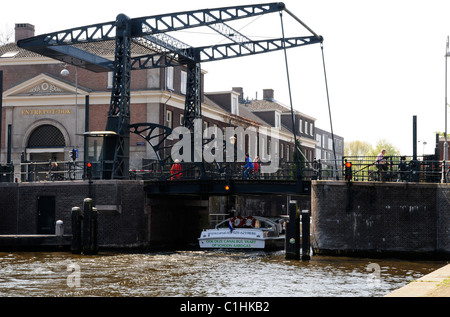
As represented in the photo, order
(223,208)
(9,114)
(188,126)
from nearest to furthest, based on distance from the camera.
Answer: (188,126)
(223,208)
(9,114)

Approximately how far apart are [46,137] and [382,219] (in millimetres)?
26741

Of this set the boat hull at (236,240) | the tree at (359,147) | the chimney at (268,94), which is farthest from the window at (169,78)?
the tree at (359,147)

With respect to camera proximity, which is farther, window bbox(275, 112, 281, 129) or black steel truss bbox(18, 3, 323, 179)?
window bbox(275, 112, 281, 129)

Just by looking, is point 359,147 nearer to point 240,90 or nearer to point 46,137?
point 240,90

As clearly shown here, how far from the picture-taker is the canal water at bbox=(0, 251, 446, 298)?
15.5 meters

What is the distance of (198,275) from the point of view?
1869 centimetres

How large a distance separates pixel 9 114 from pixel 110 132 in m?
19.8

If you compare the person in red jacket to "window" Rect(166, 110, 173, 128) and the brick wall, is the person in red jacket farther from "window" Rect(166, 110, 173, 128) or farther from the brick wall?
"window" Rect(166, 110, 173, 128)

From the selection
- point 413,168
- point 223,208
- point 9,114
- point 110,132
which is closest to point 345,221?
point 413,168

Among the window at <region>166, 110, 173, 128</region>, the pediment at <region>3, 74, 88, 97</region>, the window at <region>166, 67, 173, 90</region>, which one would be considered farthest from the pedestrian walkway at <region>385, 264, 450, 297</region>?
the pediment at <region>3, 74, 88, 97</region>

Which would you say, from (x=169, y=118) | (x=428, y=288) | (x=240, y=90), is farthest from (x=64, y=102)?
(x=428, y=288)

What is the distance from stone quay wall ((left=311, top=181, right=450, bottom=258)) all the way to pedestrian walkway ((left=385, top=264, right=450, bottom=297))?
40.3 ft

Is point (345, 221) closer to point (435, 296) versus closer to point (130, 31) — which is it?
point (130, 31)
